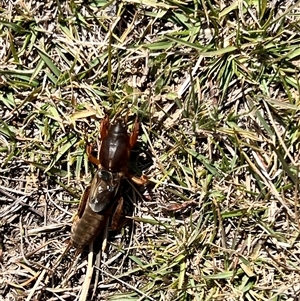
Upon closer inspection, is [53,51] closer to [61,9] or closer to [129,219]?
[61,9]

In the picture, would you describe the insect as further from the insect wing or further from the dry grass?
the dry grass

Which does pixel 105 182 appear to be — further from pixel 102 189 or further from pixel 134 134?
pixel 134 134

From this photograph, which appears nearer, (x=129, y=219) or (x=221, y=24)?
(x=221, y=24)

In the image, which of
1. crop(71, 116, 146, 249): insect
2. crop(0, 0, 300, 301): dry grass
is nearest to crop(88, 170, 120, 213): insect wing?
crop(71, 116, 146, 249): insect

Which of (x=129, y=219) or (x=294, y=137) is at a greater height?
(x=294, y=137)

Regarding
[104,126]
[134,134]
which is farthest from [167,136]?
[104,126]

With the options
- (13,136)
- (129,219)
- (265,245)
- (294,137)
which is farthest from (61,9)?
(265,245)
